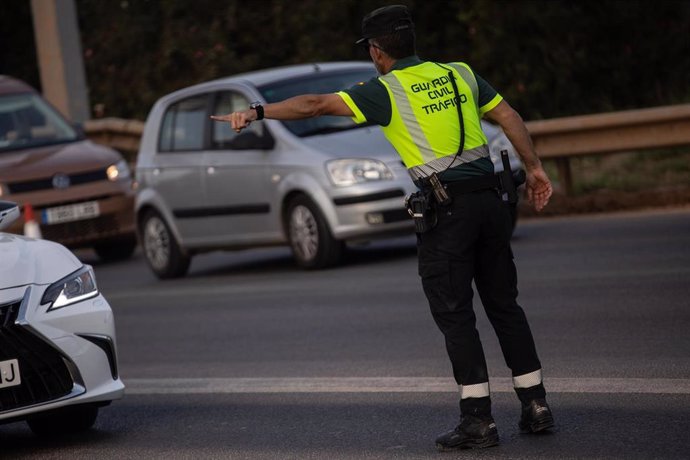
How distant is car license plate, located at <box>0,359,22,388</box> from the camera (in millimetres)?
6914

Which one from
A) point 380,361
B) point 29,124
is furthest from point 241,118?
point 29,124

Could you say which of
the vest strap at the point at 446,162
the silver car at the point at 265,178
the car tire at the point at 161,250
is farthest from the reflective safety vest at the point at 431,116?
the car tire at the point at 161,250

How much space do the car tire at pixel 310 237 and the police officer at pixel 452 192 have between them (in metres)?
7.12

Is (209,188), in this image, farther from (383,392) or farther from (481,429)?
(481,429)

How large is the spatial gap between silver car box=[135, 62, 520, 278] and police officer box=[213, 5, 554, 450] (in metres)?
6.79

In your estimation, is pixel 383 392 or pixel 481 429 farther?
pixel 383 392

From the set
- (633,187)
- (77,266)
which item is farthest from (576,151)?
(77,266)

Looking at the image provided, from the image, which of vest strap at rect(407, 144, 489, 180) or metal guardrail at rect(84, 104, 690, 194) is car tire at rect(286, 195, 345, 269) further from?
vest strap at rect(407, 144, 489, 180)

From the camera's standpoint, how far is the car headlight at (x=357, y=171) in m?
13.4

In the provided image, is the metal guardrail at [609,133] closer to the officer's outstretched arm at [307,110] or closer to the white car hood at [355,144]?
the white car hood at [355,144]

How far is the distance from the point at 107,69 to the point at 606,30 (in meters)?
9.20

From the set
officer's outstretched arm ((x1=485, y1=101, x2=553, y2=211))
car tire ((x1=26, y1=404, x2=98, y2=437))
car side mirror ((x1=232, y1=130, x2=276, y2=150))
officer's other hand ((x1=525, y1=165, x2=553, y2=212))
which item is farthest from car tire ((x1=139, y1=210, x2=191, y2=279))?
officer's outstretched arm ((x1=485, y1=101, x2=553, y2=211))

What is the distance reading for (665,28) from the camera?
2117 centimetres

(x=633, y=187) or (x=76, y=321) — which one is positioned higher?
(x=76, y=321)
